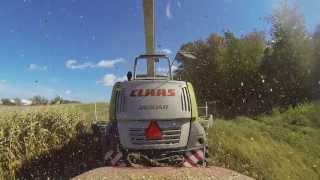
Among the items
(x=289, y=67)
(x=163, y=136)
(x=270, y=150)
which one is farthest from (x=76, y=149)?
(x=289, y=67)

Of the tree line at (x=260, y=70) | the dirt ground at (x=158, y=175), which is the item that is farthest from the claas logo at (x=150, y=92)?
the tree line at (x=260, y=70)

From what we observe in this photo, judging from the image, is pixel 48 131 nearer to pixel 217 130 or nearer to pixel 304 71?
pixel 217 130

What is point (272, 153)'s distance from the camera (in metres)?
19.1

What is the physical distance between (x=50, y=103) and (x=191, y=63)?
83.7 ft

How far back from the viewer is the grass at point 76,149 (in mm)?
12444

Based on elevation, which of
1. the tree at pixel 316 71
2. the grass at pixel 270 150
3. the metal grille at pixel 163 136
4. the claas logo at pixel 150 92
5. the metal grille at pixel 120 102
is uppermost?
the tree at pixel 316 71

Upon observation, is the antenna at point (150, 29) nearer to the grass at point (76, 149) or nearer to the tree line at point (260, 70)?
the grass at point (76, 149)

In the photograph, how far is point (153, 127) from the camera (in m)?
11.1

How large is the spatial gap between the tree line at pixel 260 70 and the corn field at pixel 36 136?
22.5 metres

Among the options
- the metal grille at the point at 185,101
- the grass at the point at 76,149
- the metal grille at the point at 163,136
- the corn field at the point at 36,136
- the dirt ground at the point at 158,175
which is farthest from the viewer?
the grass at the point at 76,149

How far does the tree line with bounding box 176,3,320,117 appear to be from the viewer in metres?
39.0

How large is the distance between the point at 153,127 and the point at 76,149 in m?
4.26

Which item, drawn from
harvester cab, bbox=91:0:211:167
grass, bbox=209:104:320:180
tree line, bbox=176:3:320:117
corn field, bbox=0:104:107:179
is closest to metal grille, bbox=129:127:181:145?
harvester cab, bbox=91:0:211:167

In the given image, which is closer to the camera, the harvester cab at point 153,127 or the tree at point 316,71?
the harvester cab at point 153,127
